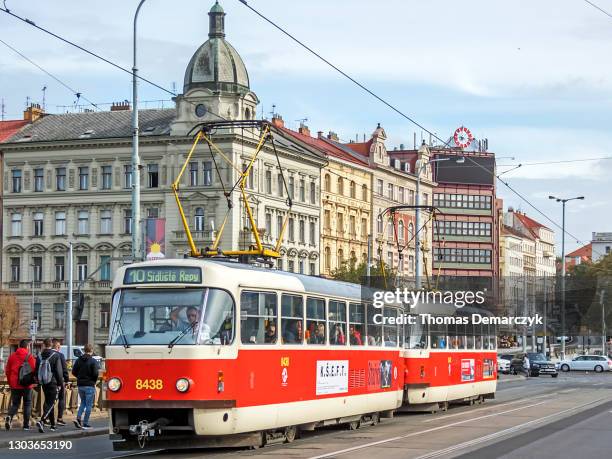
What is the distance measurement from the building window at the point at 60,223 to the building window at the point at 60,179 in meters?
1.57

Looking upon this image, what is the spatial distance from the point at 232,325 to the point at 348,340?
547cm

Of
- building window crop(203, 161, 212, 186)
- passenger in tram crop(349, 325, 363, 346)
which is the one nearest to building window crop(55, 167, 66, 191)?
building window crop(203, 161, 212, 186)

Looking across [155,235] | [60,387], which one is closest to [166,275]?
[60,387]

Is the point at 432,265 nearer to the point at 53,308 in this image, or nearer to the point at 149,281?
the point at 53,308

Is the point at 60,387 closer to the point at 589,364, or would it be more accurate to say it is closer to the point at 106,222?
the point at 106,222

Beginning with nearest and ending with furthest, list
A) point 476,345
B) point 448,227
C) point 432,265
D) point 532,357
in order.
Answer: point 476,345 → point 532,357 → point 432,265 → point 448,227

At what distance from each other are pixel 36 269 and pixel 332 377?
6047cm

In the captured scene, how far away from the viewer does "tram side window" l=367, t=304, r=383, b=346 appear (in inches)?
975

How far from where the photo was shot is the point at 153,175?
7800 cm

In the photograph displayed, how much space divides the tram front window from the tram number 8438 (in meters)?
0.53

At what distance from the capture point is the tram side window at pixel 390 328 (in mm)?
26109

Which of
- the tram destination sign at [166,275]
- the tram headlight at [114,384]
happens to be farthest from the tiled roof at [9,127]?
the tram headlight at [114,384]

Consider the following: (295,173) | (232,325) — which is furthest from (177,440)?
(295,173)

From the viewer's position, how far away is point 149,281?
17953 millimetres
